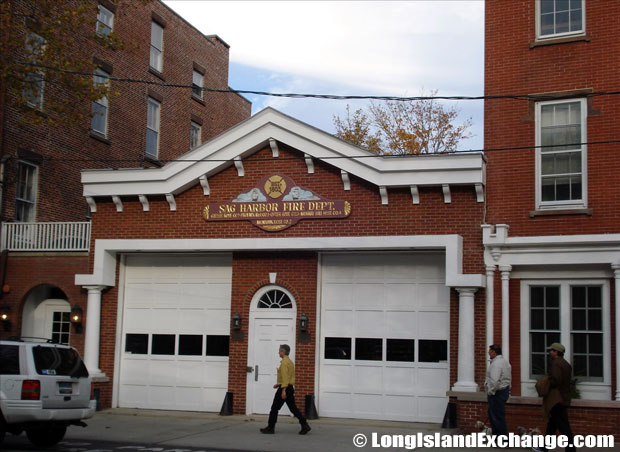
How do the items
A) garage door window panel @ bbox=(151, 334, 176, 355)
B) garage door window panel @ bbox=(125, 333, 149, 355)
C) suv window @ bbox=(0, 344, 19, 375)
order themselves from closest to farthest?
suv window @ bbox=(0, 344, 19, 375), garage door window panel @ bbox=(151, 334, 176, 355), garage door window panel @ bbox=(125, 333, 149, 355)

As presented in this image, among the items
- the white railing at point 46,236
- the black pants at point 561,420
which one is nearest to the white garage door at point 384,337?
the black pants at point 561,420

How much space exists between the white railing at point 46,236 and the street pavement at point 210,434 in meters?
4.52

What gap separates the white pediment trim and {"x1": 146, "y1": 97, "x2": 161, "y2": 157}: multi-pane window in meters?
10.1

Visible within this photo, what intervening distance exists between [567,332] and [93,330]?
1083 centimetres

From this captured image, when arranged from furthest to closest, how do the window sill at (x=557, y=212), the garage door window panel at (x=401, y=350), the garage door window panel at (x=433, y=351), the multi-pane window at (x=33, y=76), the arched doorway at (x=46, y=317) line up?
the arched doorway at (x=46, y=317)
the multi-pane window at (x=33, y=76)
the garage door window panel at (x=401, y=350)
the garage door window panel at (x=433, y=351)
the window sill at (x=557, y=212)

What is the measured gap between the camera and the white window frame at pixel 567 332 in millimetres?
15391

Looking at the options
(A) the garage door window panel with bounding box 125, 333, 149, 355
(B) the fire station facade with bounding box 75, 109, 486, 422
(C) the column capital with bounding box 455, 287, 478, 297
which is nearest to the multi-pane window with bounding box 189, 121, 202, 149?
(B) the fire station facade with bounding box 75, 109, 486, 422

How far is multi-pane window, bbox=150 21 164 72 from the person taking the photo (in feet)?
98.3

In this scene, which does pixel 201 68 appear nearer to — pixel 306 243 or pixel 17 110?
pixel 17 110

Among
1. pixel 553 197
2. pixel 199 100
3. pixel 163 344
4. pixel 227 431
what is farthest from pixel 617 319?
pixel 199 100

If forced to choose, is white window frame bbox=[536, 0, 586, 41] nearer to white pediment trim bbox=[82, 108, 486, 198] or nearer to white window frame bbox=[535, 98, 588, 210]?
white window frame bbox=[535, 98, 588, 210]

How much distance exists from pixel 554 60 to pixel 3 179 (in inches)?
577

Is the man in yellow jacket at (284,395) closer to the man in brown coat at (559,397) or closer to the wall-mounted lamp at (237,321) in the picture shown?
the wall-mounted lamp at (237,321)

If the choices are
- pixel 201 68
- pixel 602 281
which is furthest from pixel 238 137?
pixel 201 68
